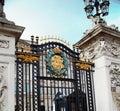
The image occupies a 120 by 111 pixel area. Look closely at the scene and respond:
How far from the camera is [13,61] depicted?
790cm

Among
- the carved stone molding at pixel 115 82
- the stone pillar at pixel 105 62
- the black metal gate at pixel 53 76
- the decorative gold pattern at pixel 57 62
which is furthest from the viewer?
the carved stone molding at pixel 115 82

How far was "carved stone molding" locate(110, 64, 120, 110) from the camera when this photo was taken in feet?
31.2

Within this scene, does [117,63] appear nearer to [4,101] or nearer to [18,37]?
[18,37]

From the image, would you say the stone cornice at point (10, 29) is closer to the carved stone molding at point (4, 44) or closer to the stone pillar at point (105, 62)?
the carved stone molding at point (4, 44)

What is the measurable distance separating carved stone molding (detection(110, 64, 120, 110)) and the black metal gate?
720 millimetres

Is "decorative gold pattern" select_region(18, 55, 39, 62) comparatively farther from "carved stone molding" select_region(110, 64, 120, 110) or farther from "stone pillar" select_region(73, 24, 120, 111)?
"carved stone molding" select_region(110, 64, 120, 110)

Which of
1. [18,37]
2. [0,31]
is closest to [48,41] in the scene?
[18,37]

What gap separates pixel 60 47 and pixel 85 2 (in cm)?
→ 202

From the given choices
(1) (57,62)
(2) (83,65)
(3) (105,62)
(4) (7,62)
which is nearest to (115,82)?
(3) (105,62)

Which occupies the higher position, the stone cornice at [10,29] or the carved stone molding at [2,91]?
the stone cornice at [10,29]

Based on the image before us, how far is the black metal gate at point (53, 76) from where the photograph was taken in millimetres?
8469

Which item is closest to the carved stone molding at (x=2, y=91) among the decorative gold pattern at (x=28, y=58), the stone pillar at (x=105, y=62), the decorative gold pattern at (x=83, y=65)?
the decorative gold pattern at (x=28, y=58)

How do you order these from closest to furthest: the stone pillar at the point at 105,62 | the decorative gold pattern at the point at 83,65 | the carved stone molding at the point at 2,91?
the carved stone molding at the point at 2,91 → the stone pillar at the point at 105,62 → the decorative gold pattern at the point at 83,65

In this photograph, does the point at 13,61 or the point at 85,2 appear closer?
the point at 13,61
